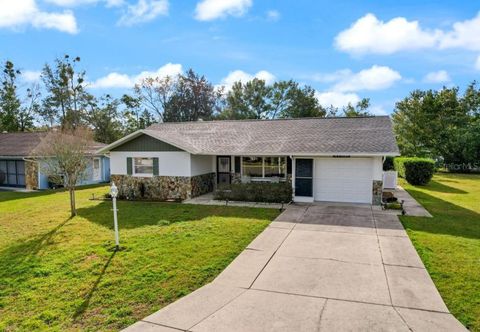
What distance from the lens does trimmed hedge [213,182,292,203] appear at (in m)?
13.6

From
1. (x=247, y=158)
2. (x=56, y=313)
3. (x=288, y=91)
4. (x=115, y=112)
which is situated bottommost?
(x=56, y=313)

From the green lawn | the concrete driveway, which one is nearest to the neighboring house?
the concrete driveway

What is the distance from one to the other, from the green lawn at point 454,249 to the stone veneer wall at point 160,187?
9033mm

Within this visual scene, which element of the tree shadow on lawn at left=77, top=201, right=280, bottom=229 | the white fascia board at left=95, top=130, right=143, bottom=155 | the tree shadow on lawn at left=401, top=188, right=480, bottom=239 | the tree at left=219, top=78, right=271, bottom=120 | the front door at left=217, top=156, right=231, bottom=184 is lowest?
the tree shadow on lawn at left=401, top=188, right=480, bottom=239

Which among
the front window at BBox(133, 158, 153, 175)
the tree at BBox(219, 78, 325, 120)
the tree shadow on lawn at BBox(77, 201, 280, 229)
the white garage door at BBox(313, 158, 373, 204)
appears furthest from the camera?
the tree at BBox(219, 78, 325, 120)

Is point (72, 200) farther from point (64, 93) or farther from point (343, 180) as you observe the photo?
point (64, 93)

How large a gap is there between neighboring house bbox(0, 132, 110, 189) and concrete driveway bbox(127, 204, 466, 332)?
581 inches

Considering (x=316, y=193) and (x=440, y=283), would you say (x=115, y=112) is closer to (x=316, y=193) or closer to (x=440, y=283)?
(x=316, y=193)

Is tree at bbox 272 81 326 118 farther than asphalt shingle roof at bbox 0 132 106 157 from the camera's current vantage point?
Yes

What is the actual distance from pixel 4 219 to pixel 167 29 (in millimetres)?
9940

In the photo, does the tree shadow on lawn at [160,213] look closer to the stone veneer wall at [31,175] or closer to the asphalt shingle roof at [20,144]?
the asphalt shingle roof at [20,144]

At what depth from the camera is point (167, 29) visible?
1370cm

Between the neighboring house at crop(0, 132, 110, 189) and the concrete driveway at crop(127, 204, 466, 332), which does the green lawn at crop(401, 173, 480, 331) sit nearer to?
the concrete driveway at crop(127, 204, 466, 332)

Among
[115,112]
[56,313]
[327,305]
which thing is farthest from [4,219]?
[115,112]
